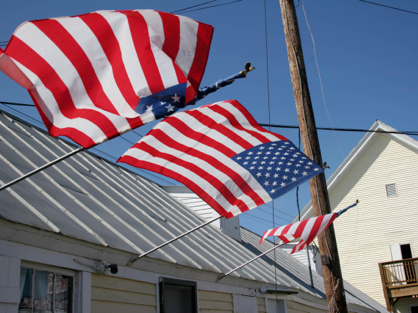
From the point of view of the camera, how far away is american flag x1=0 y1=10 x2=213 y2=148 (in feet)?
13.6

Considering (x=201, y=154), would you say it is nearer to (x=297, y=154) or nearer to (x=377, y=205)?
(x=297, y=154)

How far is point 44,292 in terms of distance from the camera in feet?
18.6

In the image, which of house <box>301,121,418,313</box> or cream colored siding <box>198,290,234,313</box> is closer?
cream colored siding <box>198,290,234,313</box>

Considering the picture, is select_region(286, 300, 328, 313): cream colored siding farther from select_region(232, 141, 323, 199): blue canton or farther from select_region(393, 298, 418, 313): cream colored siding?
select_region(393, 298, 418, 313): cream colored siding

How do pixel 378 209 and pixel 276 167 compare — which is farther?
pixel 378 209

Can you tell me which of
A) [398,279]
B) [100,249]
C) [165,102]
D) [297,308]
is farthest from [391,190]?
[165,102]

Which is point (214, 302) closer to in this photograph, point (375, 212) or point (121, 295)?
point (121, 295)

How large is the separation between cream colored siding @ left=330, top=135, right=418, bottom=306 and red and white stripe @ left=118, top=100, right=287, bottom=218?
2055 cm

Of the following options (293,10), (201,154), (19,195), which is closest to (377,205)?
(293,10)

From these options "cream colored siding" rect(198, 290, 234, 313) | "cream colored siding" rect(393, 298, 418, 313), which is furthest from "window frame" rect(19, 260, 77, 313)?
"cream colored siding" rect(393, 298, 418, 313)

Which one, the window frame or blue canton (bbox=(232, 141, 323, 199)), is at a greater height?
blue canton (bbox=(232, 141, 323, 199))

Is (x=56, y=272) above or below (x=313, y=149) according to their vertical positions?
below

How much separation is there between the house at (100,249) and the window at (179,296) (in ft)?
0.06

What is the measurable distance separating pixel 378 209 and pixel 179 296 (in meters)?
19.6
